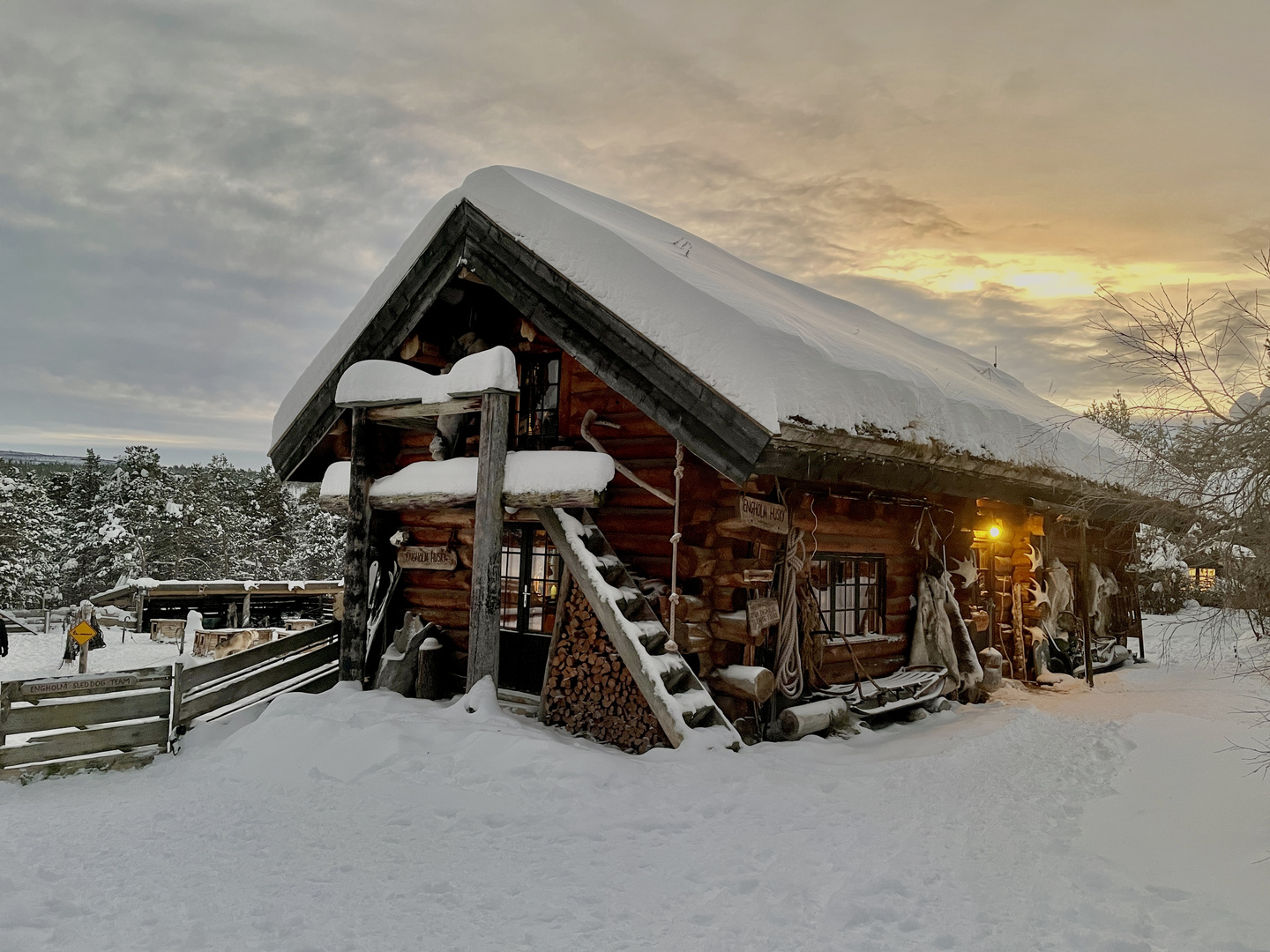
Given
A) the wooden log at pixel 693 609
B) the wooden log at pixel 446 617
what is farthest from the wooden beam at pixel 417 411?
the wooden log at pixel 693 609

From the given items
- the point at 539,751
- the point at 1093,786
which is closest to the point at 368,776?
the point at 539,751

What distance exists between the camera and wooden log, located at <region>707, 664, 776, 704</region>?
7312 millimetres

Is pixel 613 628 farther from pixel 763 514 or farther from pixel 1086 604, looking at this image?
pixel 1086 604

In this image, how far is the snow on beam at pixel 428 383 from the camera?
785 centimetres

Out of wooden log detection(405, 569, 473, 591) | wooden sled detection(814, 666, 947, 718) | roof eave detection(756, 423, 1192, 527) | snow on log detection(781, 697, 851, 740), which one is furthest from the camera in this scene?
wooden log detection(405, 569, 473, 591)

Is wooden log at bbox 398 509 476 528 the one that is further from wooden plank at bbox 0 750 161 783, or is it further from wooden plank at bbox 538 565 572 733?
wooden plank at bbox 0 750 161 783

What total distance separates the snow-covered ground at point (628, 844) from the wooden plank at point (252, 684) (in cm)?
39

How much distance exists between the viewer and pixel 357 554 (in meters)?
9.02

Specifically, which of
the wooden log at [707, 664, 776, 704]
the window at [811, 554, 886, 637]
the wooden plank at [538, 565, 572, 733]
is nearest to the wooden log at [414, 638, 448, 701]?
the wooden plank at [538, 565, 572, 733]

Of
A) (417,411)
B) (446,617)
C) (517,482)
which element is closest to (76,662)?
(446,617)

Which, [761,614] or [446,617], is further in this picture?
[446,617]

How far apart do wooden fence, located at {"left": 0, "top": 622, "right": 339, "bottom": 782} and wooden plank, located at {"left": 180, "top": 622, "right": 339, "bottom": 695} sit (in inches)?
0.6

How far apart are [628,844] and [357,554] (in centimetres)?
534

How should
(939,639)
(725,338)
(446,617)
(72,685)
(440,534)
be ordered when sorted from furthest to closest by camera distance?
(440,534), (939,639), (446,617), (72,685), (725,338)
